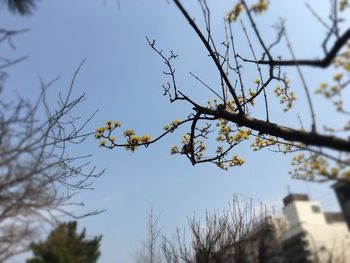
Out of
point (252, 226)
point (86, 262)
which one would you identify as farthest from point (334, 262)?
point (86, 262)

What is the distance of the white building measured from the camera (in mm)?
2631

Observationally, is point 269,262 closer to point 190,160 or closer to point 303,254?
point 303,254

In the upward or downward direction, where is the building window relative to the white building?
upward

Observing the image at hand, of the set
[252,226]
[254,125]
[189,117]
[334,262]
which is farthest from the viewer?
[252,226]

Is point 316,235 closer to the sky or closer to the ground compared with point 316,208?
closer to the ground

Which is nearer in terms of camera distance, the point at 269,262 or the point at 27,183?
the point at 27,183

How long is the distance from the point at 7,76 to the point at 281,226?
281cm

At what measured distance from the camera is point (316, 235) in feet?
9.10

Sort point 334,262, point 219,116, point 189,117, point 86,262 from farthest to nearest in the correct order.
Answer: point 86,262, point 189,117, point 219,116, point 334,262

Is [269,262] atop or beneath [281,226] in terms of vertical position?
beneath

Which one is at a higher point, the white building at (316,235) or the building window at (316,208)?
the building window at (316,208)

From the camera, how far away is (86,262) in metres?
15.3

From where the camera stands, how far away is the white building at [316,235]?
2631 mm

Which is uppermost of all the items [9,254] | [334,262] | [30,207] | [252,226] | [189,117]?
[189,117]
